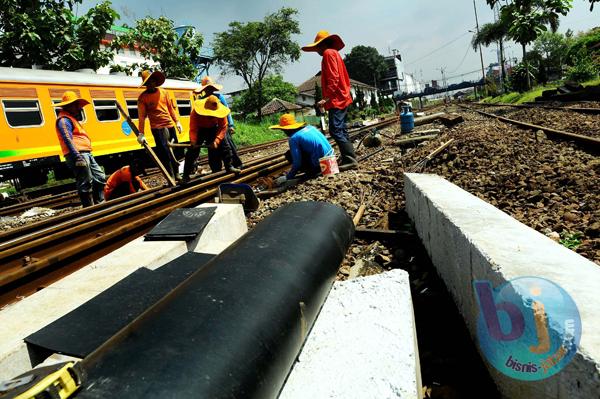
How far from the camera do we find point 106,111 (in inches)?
481

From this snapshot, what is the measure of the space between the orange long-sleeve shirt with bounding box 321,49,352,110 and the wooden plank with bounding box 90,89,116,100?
878 cm

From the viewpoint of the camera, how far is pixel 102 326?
1.46 meters

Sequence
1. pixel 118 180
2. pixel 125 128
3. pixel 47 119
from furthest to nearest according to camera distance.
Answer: pixel 125 128
pixel 47 119
pixel 118 180

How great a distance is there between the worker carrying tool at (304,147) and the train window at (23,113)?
8.05 m

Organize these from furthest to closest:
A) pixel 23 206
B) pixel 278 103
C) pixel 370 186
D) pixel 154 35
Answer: pixel 278 103 < pixel 154 35 < pixel 23 206 < pixel 370 186

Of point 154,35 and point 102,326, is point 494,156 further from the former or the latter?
point 154,35

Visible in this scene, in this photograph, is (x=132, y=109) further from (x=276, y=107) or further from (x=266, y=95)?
(x=266, y=95)

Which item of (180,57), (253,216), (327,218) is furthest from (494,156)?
(180,57)

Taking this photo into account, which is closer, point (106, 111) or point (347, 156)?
point (347, 156)

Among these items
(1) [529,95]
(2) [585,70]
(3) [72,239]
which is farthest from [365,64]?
(3) [72,239]

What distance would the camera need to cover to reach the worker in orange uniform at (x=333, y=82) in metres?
6.35

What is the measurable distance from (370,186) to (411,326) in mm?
3923

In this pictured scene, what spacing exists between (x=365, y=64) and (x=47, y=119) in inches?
3787

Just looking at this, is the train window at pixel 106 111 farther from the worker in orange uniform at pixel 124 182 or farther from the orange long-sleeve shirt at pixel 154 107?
the worker in orange uniform at pixel 124 182
